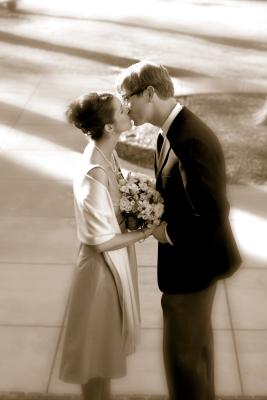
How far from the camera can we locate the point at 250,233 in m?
6.10

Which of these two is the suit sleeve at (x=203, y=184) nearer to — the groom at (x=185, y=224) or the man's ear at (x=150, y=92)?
the groom at (x=185, y=224)

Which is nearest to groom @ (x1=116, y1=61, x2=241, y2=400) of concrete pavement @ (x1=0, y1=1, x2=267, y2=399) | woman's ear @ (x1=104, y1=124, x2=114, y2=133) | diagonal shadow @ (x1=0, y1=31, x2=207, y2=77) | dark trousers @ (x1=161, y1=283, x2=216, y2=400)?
dark trousers @ (x1=161, y1=283, x2=216, y2=400)

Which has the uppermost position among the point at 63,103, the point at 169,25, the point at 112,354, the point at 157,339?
the point at 112,354

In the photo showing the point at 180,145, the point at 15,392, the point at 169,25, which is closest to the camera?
the point at 180,145

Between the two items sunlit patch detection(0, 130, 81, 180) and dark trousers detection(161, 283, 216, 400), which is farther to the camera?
sunlit patch detection(0, 130, 81, 180)

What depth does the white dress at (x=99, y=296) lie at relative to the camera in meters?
3.18

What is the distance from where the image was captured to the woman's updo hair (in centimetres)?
312

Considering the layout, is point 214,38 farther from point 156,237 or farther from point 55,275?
point 156,237

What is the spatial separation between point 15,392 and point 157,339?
1.04 metres

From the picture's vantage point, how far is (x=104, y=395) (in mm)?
3658

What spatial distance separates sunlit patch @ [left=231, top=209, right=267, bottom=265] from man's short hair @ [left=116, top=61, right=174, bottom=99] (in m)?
2.89

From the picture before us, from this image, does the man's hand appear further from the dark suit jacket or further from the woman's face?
the woman's face

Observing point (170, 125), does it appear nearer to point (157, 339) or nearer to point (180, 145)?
point (180, 145)

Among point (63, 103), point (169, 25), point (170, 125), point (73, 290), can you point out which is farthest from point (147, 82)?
point (169, 25)
